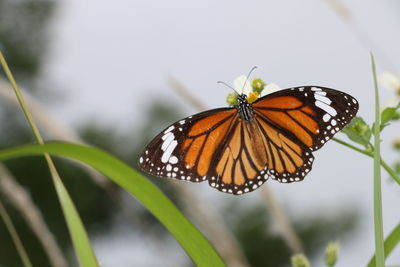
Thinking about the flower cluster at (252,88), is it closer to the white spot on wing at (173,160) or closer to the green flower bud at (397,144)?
the white spot on wing at (173,160)

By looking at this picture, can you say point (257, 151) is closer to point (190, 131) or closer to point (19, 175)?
point (190, 131)

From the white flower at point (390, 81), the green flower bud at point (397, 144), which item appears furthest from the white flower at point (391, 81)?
the green flower bud at point (397, 144)

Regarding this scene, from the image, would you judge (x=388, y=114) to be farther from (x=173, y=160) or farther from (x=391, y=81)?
(x=173, y=160)

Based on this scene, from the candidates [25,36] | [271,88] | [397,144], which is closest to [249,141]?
[271,88]

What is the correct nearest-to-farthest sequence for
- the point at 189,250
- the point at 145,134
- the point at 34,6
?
the point at 189,250, the point at 145,134, the point at 34,6

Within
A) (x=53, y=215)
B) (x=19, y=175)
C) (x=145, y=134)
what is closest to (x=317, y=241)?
(x=145, y=134)

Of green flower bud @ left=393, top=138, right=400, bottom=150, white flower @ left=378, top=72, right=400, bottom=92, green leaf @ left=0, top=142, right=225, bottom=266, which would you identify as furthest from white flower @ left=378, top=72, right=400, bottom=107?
green leaf @ left=0, top=142, right=225, bottom=266
